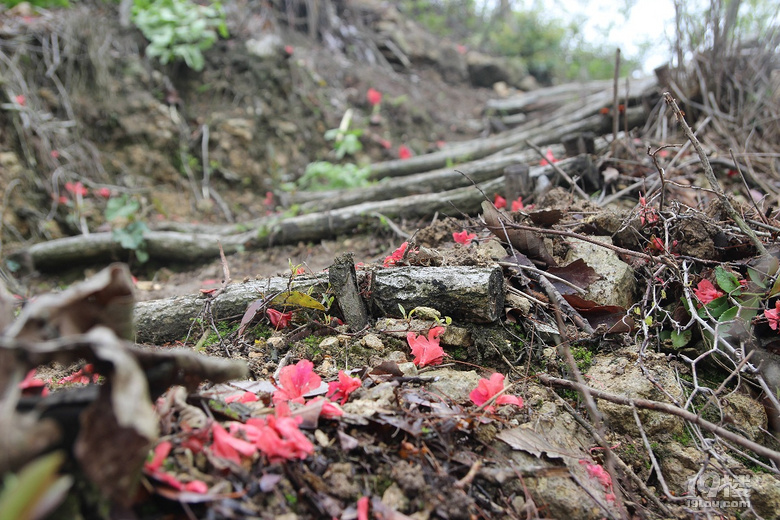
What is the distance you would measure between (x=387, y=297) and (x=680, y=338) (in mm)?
1341

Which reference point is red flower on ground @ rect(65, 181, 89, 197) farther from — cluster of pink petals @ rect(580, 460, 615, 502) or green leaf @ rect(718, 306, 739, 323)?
green leaf @ rect(718, 306, 739, 323)

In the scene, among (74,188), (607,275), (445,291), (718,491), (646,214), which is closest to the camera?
(718,491)

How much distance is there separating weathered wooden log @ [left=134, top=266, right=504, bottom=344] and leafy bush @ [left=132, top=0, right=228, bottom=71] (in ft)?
14.0

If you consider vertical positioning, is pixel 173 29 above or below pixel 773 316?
above

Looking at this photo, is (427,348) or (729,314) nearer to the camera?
(427,348)

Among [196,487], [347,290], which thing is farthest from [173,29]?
[196,487]

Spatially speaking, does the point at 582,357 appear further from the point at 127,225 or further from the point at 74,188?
the point at 74,188

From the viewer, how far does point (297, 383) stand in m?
1.50

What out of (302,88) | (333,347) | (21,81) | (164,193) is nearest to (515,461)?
(333,347)


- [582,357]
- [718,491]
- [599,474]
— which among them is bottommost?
[718,491]

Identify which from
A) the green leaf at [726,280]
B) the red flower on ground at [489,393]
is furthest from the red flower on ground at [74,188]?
the green leaf at [726,280]

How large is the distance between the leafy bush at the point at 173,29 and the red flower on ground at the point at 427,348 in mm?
5188

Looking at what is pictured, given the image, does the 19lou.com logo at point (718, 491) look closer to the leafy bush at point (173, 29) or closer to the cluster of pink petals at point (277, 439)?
the cluster of pink petals at point (277, 439)

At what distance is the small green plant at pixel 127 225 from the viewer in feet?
13.6
